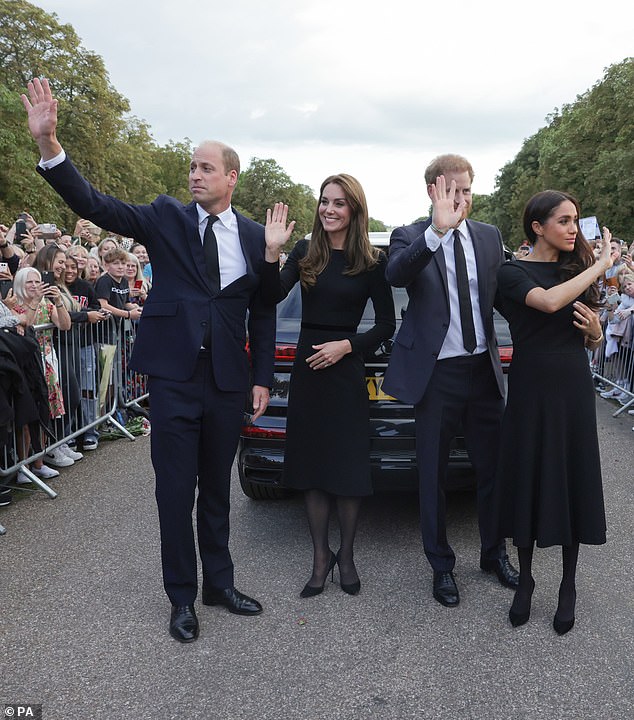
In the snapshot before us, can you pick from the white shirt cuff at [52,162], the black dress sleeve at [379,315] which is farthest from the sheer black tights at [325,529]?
the white shirt cuff at [52,162]

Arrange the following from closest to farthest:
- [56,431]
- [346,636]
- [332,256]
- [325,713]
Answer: [325,713]
[346,636]
[332,256]
[56,431]

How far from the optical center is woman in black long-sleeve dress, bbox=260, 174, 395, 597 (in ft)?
12.6

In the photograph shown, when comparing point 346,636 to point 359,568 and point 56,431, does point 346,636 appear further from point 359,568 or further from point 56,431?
point 56,431

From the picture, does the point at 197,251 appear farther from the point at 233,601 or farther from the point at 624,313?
the point at 624,313

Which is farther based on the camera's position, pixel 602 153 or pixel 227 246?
pixel 602 153

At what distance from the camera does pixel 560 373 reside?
11.5ft

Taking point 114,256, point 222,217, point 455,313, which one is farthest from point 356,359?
point 114,256

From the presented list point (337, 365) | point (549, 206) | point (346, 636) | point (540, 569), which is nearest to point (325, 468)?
point (337, 365)

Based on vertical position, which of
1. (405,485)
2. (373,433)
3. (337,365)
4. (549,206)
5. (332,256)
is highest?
(549,206)

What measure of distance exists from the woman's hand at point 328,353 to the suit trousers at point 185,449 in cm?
42

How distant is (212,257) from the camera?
3469 mm

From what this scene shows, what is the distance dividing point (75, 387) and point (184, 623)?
3524mm

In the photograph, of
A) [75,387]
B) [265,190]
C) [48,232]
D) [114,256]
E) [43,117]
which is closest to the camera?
[43,117]

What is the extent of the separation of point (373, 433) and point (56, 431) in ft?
10.6
